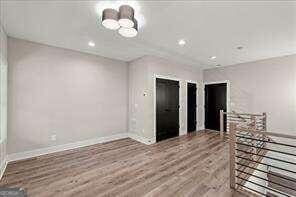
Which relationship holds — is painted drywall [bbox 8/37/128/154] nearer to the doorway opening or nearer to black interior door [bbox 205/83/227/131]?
the doorway opening

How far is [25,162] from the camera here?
3412 millimetres

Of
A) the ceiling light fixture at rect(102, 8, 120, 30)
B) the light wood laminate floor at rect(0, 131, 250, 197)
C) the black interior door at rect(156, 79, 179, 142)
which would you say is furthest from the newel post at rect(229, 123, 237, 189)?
the black interior door at rect(156, 79, 179, 142)

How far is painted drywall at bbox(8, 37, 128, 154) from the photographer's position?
355 centimetres

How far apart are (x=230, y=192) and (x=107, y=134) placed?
377 cm

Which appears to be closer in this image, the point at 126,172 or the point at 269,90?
the point at 126,172

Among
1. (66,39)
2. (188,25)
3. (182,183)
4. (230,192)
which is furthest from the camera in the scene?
(66,39)

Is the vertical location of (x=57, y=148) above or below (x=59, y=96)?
below

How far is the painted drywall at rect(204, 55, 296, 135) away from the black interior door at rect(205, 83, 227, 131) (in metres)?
0.36

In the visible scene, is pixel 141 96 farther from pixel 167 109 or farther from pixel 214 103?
pixel 214 103

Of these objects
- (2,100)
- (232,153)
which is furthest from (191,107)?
(2,100)

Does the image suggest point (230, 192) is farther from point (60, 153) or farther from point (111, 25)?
point (60, 153)

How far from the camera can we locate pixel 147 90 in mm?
4816

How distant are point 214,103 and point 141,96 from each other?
3.42 meters

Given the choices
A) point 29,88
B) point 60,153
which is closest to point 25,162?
point 60,153
